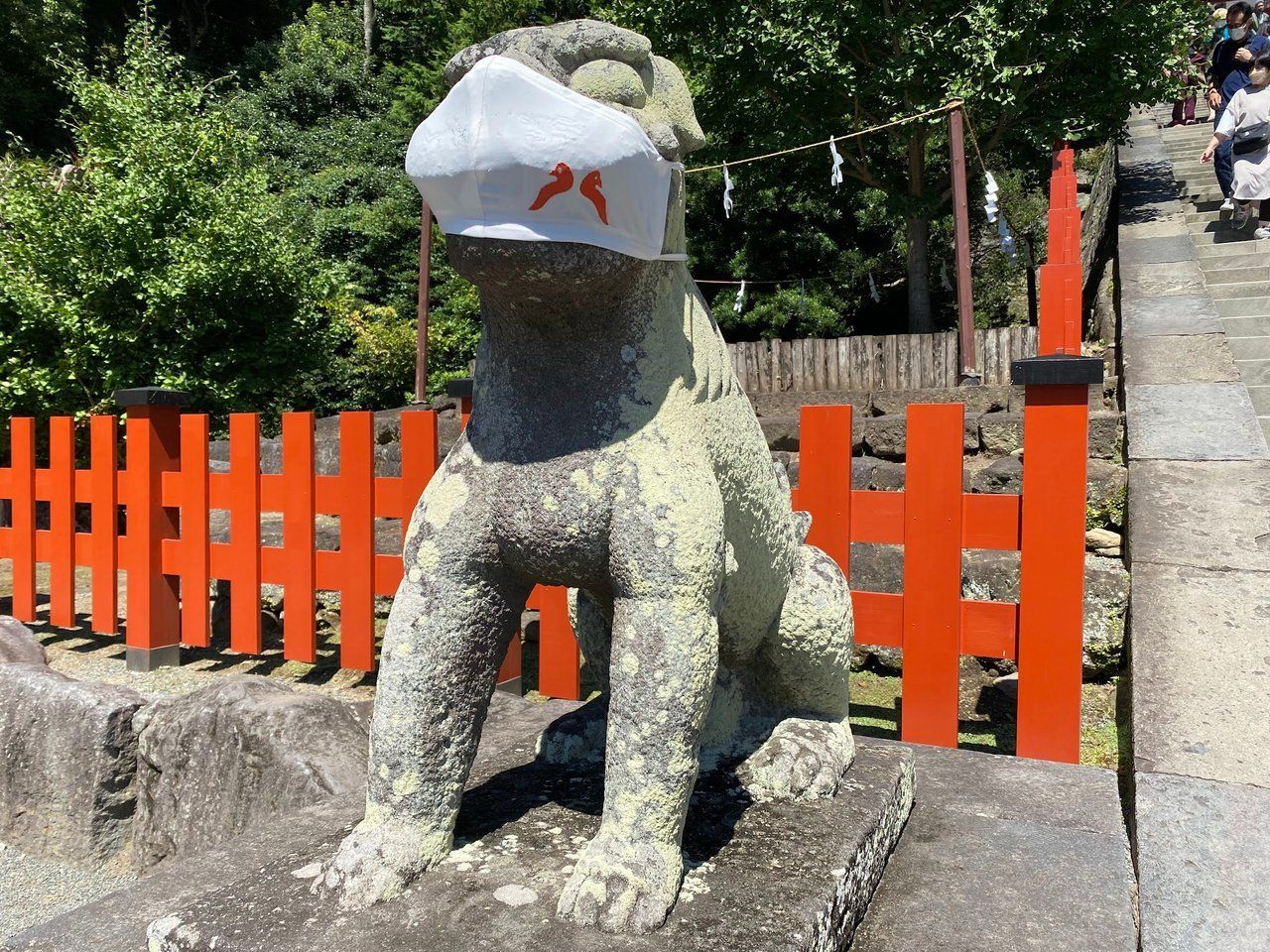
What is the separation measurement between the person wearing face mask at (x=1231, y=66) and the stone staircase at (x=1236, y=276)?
318mm

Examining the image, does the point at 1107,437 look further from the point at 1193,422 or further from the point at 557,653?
the point at 557,653

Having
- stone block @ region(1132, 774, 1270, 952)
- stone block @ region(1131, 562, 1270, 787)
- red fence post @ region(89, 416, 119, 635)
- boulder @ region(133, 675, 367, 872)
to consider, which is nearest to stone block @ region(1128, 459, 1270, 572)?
stone block @ region(1131, 562, 1270, 787)

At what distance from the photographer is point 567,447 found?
1.56 metres

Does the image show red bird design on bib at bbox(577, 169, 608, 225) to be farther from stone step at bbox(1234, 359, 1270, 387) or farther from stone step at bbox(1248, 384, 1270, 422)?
stone step at bbox(1234, 359, 1270, 387)

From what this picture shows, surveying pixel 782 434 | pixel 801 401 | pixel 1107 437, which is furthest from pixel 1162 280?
pixel 782 434

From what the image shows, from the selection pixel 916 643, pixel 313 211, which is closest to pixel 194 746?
pixel 916 643

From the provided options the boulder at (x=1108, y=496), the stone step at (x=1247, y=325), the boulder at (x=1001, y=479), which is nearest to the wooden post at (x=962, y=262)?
the stone step at (x=1247, y=325)

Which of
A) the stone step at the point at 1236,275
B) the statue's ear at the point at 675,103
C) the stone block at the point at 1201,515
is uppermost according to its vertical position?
the stone step at the point at 1236,275

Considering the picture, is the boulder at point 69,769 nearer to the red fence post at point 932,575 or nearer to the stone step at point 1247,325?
the red fence post at point 932,575

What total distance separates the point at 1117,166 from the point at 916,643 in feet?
38.3

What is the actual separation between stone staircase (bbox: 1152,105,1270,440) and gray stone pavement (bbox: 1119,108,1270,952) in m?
0.02

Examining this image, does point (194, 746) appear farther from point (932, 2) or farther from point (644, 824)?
point (932, 2)

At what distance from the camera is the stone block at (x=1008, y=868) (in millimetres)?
1656

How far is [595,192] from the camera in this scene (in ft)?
4.47
